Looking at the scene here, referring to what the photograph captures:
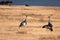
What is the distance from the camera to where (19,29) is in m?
3.61

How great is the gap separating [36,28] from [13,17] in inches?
25.3

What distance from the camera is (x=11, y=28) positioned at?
366 centimetres

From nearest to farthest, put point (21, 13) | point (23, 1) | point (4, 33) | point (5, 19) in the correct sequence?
point (4, 33) < point (5, 19) < point (21, 13) < point (23, 1)

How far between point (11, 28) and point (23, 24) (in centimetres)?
19

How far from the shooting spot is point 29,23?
392cm

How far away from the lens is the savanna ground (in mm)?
3365

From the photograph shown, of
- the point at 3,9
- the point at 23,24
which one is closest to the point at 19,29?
the point at 23,24

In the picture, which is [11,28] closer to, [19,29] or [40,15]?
[19,29]

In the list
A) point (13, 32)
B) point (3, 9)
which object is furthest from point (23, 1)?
point (13, 32)

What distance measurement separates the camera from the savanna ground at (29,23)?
11.0 feet

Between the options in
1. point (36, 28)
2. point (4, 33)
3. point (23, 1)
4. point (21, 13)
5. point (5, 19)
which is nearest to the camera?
point (4, 33)

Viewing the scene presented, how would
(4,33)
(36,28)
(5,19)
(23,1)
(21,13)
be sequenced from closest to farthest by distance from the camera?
1. (4,33)
2. (36,28)
3. (5,19)
4. (21,13)
5. (23,1)

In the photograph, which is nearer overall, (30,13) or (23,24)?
(23,24)

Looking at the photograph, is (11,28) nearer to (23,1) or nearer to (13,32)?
(13,32)
